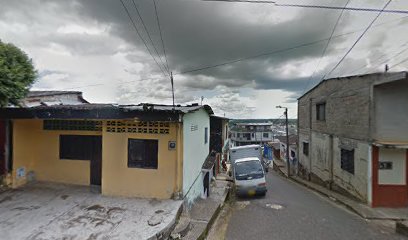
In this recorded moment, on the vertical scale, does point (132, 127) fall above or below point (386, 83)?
below

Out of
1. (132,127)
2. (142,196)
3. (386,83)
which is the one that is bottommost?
(142,196)

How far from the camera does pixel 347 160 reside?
13.7 m

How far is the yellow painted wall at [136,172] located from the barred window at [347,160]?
9.67m

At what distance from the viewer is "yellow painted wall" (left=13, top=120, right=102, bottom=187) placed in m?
9.80

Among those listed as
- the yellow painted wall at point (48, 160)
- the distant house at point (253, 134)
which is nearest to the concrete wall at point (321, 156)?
the yellow painted wall at point (48, 160)

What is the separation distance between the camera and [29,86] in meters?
7.90

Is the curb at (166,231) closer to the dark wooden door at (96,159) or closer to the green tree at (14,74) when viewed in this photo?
the dark wooden door at (96,159)

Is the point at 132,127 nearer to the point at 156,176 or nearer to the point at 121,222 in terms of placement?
the point at 156,176

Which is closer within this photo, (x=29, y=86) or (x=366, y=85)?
(x=29, y=86)

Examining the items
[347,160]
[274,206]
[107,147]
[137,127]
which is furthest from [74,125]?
[347,160]

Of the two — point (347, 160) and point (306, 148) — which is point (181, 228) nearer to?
point (347, 160)

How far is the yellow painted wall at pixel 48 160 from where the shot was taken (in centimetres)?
980

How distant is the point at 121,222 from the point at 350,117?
1206cm

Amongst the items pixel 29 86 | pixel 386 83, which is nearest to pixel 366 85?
pixel 386 83
